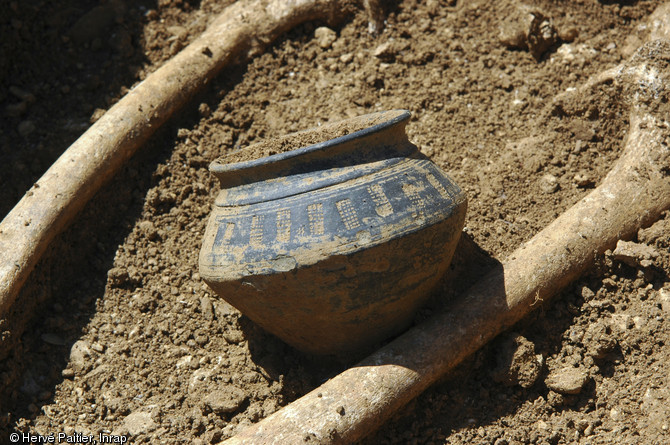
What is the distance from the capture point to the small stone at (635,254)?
2621 mm

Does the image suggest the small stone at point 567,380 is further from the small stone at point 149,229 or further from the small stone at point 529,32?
the small stone at point 149,229

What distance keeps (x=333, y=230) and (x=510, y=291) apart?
937 mm

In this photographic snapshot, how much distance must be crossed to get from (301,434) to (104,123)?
203 centimetres

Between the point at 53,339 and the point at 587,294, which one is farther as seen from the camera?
the point at 53,339

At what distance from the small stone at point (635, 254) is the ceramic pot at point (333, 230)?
0.85m

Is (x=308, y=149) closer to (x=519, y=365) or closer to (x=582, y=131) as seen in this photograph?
(x=519, y=365)

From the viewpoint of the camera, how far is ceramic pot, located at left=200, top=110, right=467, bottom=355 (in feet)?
7.02

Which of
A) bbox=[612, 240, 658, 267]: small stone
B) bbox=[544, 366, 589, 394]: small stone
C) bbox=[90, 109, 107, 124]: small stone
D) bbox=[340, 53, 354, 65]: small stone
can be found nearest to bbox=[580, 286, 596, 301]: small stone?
bbox=[612, 240, 658, 267]: small stone

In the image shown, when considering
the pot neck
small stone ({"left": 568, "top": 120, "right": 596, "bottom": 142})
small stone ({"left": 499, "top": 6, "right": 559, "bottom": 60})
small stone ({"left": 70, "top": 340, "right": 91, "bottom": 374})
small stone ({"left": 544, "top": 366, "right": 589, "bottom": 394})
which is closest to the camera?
the pot neck

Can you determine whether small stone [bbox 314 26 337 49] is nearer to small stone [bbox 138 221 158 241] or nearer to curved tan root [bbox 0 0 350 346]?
curved tan root [bbox 0 0 350 346]

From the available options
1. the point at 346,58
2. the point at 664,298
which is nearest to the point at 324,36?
the point at 346,58

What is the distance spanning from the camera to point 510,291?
2.55m

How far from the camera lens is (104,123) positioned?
3.17 m

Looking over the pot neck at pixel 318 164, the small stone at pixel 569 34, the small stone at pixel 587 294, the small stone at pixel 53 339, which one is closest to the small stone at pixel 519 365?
the small stone at pixel 587 294
